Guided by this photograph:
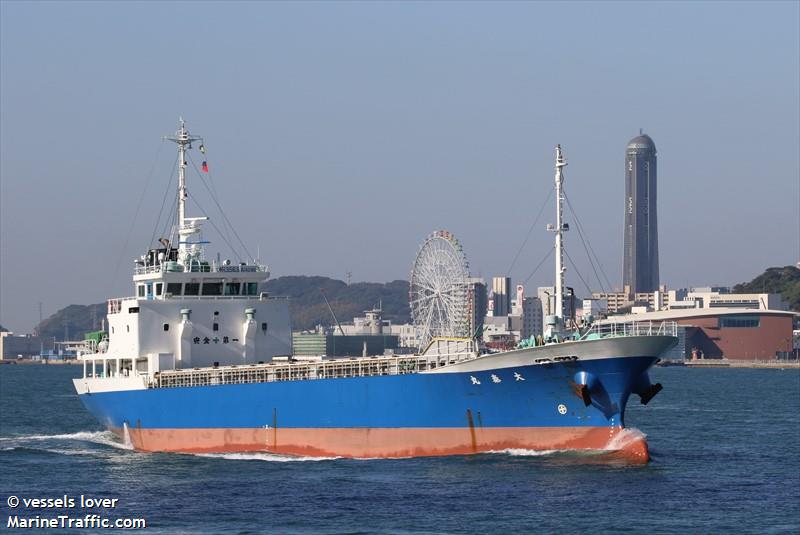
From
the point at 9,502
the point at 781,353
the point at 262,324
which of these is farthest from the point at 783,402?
the point at 781,353

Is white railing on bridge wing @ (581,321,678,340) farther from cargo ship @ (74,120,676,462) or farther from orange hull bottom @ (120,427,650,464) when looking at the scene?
orange hull bottom @ (120,427,650,464)

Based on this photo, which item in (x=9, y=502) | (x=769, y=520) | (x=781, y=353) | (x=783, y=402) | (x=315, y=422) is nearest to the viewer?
(x=769, y=520)

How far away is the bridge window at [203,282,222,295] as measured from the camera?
52469 mm

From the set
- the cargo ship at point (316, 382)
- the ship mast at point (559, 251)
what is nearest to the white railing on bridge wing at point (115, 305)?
the cargo ship at point (316, 382)

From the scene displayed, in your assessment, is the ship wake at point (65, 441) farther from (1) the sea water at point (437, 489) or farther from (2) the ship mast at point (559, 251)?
(2) the ship mast at point (559, 251)

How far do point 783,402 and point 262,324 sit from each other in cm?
4462

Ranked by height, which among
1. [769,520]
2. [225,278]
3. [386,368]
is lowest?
[769,520]

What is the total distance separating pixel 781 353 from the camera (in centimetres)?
19912

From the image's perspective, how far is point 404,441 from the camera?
42.6 m

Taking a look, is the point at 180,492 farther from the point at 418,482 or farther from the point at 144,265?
the point at 144,265

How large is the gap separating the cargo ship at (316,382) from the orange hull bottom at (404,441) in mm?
43

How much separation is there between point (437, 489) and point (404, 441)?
6820 mm

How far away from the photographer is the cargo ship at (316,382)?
131 ft

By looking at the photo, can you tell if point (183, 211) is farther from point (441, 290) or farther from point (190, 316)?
point (441, 290)
